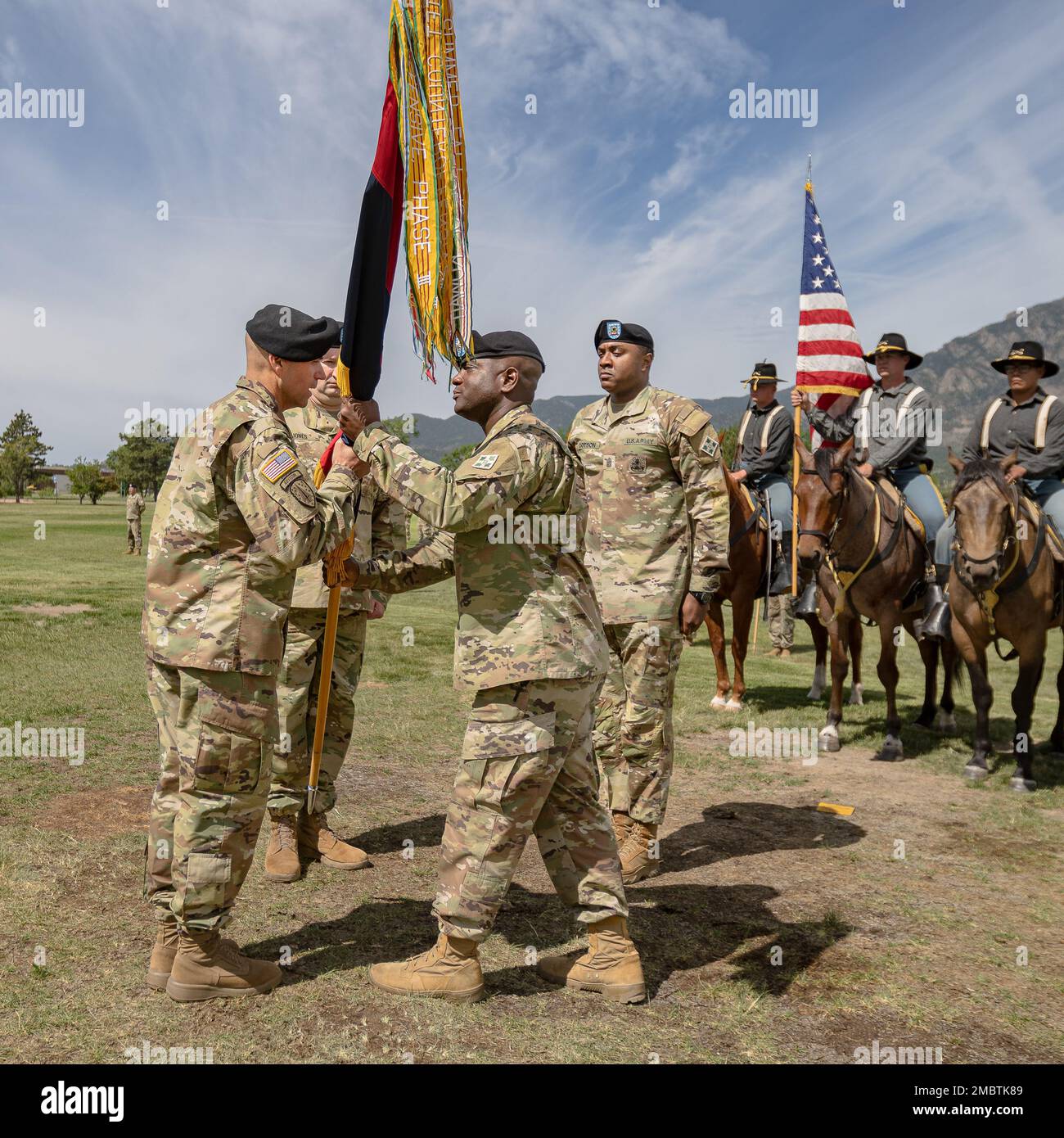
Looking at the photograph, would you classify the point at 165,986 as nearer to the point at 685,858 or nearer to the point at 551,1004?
the point at 551,1004

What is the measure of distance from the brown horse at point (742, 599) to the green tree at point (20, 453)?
80244 mm

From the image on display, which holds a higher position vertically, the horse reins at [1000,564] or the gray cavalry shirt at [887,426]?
the gray cavalry shirt at [887,426]

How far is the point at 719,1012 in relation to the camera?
144 inches

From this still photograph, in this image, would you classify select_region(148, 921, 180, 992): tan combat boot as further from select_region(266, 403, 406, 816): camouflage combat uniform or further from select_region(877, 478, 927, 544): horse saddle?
select_region(877, 478, 927, 544): horse saddle

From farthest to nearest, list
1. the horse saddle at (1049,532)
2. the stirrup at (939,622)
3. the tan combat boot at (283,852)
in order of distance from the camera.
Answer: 1. the stirrup at (939,622)
2. the horse saddle at (1049,532)
3. the tan combat boot at (283,852)

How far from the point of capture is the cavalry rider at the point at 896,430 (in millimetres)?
9062

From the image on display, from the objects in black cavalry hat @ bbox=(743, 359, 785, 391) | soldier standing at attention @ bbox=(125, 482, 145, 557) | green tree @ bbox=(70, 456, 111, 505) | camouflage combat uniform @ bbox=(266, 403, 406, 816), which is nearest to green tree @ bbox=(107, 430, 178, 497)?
green tree @ bbox=(70, 456, 111, 505)

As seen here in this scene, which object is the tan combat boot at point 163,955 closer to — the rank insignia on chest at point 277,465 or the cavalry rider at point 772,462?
the rank insignia on chest at point 277,465

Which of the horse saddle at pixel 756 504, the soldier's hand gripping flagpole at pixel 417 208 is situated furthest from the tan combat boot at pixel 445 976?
the horse saddle at pixel 756 504

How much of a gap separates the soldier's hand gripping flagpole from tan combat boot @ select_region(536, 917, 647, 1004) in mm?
1493

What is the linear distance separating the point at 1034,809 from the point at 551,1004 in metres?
4.90

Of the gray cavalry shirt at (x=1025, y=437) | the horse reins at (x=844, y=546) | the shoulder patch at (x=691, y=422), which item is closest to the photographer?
the shoulder patch at (x=691, y=422)
